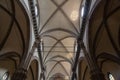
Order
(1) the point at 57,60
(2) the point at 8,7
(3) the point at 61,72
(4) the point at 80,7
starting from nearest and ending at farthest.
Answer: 1. (2) the point at 8,7
2. (4) the point at 80,7
3. (1) the point at 57,60
4. (3) the point at 61,72

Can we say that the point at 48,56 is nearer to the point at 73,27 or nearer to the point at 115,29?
the point at 73,27

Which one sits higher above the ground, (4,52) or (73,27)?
(73,27)

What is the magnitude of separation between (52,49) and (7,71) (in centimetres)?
713

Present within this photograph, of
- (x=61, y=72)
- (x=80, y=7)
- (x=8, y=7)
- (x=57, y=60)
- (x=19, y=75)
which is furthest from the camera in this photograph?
(x=61, y=72)

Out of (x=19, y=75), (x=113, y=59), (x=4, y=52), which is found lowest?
(x=19, y=75)

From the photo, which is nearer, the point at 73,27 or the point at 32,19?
the point at 32,19

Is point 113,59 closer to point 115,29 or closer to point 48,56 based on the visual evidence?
point 115,29

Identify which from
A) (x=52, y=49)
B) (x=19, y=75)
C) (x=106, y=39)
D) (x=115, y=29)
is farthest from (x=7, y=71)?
(x=115, y=29)

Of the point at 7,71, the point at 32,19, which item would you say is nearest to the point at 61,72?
the point at 7,71

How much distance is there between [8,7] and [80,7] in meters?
7.15

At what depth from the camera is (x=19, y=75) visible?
1130 centimetres

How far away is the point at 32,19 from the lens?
13.7m

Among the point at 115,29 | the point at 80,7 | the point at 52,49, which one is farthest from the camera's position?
the point at 52,49

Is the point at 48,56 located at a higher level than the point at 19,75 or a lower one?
higher
